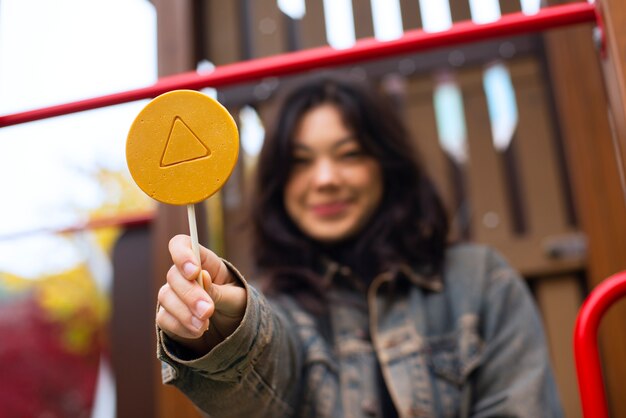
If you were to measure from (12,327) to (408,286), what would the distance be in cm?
430

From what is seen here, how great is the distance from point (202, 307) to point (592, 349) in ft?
1.42

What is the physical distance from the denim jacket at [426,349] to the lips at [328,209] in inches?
4.8

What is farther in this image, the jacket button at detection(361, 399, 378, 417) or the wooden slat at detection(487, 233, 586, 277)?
the wooden slat at detection(487, 233, 586, 277)

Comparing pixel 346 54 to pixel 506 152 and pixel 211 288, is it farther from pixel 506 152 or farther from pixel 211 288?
pixel 506 152

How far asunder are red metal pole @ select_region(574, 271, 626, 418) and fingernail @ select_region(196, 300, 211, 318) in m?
0.41

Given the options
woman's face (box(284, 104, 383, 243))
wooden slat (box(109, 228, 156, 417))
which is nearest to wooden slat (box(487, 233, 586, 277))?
woman's face (box(284, 104, 383, 243))

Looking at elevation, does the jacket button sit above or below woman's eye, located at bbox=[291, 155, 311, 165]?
below

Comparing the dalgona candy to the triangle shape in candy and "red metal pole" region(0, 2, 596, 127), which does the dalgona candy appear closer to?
the triangle shape in candy

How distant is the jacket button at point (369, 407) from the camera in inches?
43.8

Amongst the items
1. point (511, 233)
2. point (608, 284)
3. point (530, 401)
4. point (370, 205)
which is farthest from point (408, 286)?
point (511, 233)

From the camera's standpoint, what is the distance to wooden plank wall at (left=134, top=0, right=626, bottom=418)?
155cm

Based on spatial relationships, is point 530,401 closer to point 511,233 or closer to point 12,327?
point 511,233

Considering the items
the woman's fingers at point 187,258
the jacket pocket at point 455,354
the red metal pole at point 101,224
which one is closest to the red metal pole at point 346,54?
the woman's fingers at point 187,258

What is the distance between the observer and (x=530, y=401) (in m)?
1.07
